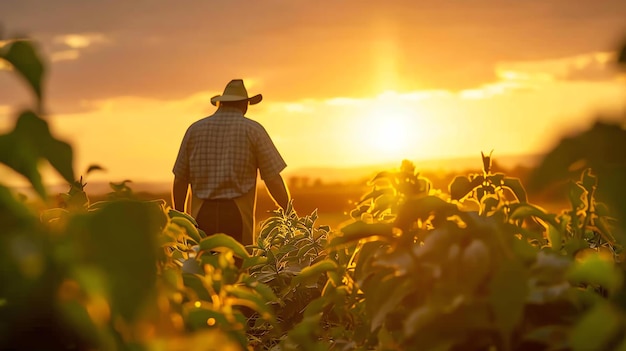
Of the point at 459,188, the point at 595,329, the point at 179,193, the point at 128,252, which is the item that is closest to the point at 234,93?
the point at 179,193

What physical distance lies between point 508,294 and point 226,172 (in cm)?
779

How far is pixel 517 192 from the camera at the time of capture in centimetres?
206

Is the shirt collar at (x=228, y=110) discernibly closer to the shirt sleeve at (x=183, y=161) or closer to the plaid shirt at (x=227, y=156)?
the plaid shirt at (x=227, y=156)

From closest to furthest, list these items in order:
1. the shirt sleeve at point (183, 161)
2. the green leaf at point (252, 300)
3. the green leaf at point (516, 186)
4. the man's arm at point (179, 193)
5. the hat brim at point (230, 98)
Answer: the green leaf at point (252, 300) → the green leaf at point (516, 186) → the man's arm at point (179, 193) → the shirt sleeve at point (183, 161) → the hat brim at point (230, 98)

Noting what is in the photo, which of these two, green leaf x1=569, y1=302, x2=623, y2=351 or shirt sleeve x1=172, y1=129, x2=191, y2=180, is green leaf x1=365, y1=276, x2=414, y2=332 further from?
shirt sleeve x1=172, y1=129, x2=191, y2=180

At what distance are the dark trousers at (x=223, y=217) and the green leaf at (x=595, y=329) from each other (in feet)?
25.2

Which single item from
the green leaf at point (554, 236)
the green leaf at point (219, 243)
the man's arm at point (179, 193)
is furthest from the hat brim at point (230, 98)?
the green leaf at point (219, 243)

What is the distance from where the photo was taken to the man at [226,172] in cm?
888

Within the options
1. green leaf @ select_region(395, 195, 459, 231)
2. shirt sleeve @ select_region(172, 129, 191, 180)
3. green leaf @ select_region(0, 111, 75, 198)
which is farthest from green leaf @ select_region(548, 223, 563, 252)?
shirt sleeve @ select_region(172, 129, 191, 180)

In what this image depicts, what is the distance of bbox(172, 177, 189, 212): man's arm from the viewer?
9289mm

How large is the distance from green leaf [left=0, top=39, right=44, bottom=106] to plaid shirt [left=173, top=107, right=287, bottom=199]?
7702mm

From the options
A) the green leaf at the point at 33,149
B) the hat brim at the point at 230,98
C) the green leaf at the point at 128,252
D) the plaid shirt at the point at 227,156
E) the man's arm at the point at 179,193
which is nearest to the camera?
the green leaf at the point at 128,252

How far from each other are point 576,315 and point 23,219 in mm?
829

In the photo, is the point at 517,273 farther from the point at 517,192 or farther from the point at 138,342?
the point at 517,192
